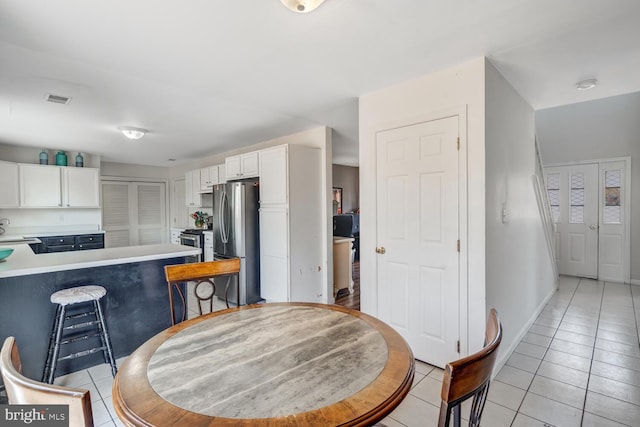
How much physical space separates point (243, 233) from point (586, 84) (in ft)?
12.8

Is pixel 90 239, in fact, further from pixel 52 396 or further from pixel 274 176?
pixel 52 396

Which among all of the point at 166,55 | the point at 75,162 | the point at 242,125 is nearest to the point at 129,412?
the point at 166,55

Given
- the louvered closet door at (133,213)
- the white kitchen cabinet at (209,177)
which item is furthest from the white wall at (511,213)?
the louvered closet door at (133,213)

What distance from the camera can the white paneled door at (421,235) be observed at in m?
2.37

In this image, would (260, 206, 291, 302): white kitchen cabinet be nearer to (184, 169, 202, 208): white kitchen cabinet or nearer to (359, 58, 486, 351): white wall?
(359, 58, 486, 351): white wall

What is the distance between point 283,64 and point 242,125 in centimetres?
183

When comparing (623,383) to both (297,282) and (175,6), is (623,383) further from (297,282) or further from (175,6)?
(175,6)

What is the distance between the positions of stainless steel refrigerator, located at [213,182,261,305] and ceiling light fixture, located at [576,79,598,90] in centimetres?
358

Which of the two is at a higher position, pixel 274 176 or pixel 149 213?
pixel 274 176

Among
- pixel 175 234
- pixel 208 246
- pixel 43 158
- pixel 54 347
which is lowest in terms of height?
pixel 54 347

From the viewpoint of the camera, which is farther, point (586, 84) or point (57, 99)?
point (57, 99)

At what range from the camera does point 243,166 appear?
14.4 ft

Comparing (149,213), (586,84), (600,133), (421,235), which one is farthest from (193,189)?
(600,133)

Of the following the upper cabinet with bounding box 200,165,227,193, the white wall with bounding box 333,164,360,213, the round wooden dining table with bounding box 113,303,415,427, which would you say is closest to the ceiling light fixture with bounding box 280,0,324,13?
the round wooden dining table with bounding box 113,303,415,427
